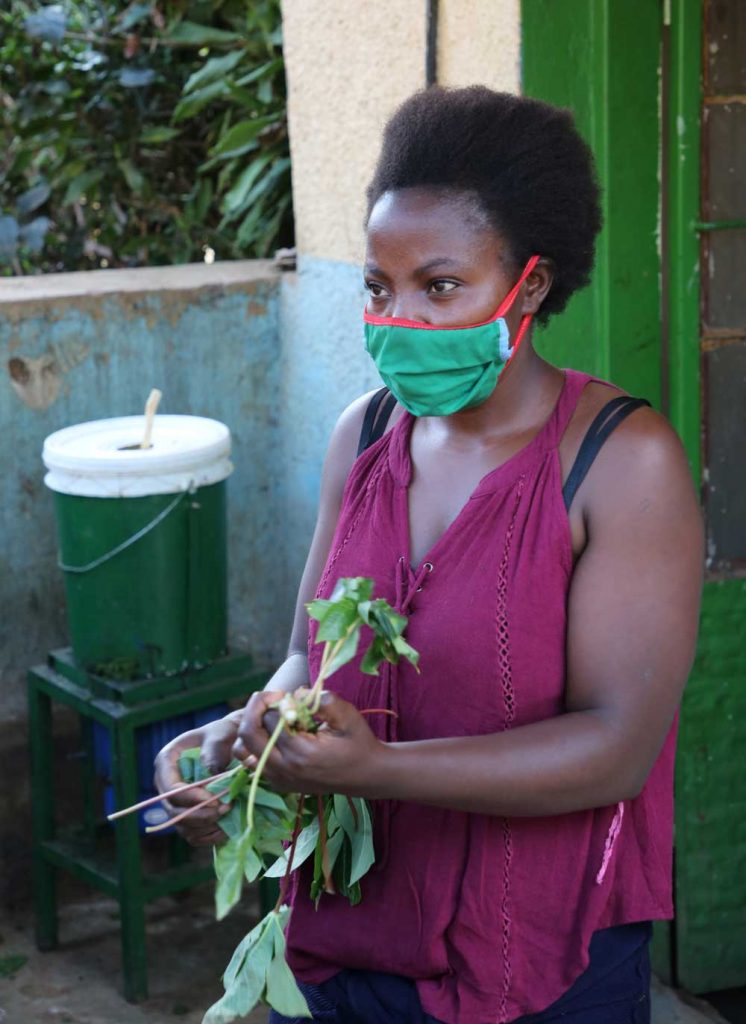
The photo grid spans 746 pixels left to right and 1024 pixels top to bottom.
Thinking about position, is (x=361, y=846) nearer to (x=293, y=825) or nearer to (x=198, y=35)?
(x=293, y=825)

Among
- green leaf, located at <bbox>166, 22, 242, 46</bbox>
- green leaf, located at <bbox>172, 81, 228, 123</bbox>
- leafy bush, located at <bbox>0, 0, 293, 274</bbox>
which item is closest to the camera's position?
green leaf, located at <bbox>172, 81, 228, 123</bbox>

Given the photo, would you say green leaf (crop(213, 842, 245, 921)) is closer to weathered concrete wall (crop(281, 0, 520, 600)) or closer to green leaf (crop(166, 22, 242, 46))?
weathered concrete wall (crop(281, 0, 520, 600))

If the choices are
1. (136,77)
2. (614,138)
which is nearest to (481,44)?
(614,138)

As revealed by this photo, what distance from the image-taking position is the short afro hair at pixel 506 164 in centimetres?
191

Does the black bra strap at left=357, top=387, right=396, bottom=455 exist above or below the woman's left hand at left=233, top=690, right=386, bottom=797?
above

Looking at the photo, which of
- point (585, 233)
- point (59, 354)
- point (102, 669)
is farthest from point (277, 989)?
point (59, 354)

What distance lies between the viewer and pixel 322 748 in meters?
1.64

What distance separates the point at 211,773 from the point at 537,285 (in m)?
0.79

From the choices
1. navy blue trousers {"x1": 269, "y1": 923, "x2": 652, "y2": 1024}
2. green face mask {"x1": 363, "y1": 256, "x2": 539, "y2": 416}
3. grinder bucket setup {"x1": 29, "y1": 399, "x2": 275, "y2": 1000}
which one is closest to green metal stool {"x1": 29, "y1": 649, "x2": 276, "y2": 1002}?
grinder bucket setup {"x1": 29, "y1": 399, "x2": 275, "y2": 1000}

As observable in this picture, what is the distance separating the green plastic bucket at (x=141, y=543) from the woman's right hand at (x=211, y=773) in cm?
171

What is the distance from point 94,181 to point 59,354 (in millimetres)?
2058

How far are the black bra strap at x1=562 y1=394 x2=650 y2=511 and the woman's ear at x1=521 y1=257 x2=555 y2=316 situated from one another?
185 millimetres

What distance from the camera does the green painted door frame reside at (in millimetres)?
3111

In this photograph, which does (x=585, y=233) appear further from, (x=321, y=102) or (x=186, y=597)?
(x=321, y=102)
